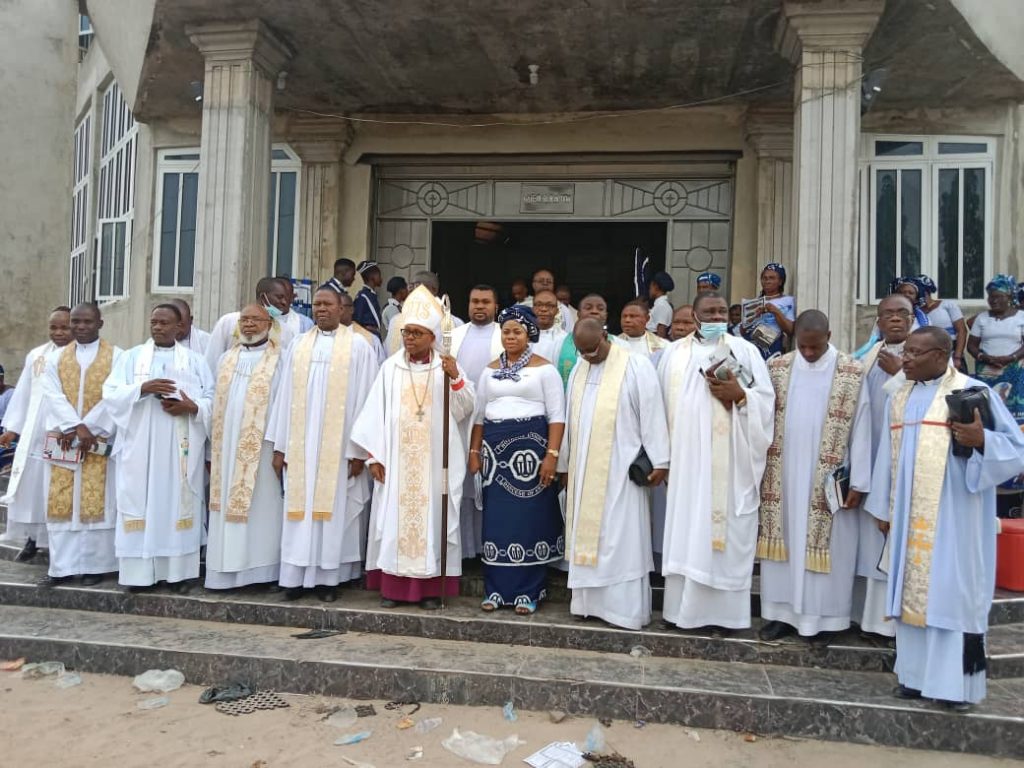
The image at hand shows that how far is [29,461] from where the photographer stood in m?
6.63

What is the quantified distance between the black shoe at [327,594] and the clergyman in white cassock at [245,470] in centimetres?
41

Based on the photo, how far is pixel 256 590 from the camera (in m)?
5.99

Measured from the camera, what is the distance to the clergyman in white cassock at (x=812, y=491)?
502cm

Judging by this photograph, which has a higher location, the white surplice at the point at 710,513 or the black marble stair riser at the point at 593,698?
the white surplice at the point at 710,513

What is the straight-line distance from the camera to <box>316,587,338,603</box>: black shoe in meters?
5.75

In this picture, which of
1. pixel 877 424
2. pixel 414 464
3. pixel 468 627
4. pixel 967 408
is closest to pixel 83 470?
pixel 414 464

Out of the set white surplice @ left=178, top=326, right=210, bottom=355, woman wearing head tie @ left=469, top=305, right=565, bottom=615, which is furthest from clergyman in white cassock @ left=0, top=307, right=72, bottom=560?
woman wearing head tie @ left=469, top=305, right=565, bottom=615

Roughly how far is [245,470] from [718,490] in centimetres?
323

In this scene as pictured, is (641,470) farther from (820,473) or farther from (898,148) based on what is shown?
(898,148)

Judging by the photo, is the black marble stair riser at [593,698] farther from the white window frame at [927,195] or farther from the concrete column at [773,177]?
the concrete column at [773,177]

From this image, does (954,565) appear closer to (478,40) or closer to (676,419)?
(676,419)

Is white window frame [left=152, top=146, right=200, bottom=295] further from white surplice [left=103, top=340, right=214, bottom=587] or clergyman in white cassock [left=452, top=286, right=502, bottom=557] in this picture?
clergyman in white cassock [left=452, top=286, right=502, bottom=557]

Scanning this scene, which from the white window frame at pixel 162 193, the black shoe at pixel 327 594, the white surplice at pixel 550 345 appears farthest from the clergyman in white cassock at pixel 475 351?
the white window frame at pixel 162 193

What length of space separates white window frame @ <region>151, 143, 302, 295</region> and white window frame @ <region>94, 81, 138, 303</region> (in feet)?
3.75
